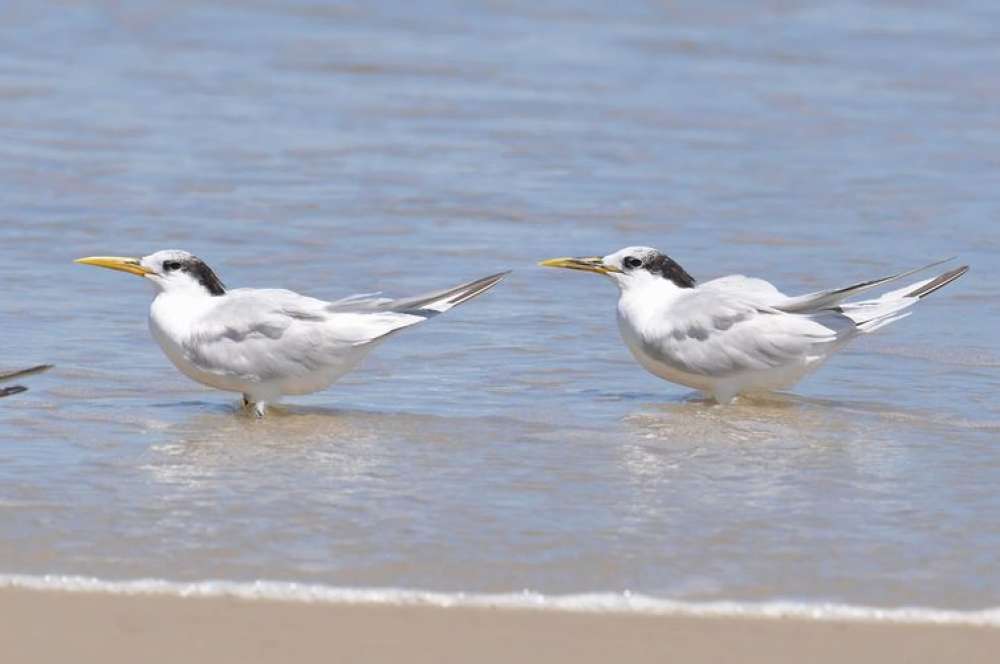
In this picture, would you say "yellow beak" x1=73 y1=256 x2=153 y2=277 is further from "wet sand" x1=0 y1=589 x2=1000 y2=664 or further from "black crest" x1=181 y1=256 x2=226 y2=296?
"wet sand" x1=0 y1=589 x2=1000 y2=664

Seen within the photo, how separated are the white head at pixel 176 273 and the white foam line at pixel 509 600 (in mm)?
2492

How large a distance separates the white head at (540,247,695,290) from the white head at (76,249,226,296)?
1329 millimetres

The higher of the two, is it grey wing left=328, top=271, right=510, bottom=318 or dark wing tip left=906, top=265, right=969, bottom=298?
grey wing left=328, top=271, right=510, bottom=318

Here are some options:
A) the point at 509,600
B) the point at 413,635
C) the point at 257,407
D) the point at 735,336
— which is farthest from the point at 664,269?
the point at 413,635

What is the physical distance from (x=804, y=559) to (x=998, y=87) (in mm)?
9934

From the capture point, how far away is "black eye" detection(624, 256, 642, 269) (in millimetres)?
8398

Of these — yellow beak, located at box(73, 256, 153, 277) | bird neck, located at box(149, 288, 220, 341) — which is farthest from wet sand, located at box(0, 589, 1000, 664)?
yellow beak, located at box(73, 256, 153, 277)

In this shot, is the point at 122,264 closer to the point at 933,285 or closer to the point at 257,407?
the point at 257,407

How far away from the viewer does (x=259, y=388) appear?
781 cm

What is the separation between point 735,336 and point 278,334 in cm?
169

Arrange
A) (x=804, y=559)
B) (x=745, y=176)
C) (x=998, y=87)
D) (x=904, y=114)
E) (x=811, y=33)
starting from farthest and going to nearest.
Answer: (x=811, y=33) → (x=998, y=87) → (x=904, y=114) → (x=745, y=176) → (x=804, y=559)

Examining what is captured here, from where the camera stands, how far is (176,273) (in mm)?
8008

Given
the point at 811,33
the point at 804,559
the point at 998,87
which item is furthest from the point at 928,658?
the point at 811,33

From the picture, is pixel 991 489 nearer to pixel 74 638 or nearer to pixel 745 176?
pixel 74 638
